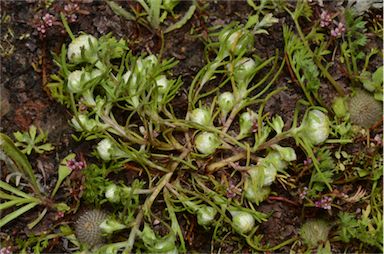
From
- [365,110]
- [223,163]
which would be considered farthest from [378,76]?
[223,163]

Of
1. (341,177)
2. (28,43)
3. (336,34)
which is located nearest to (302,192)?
(341,177)

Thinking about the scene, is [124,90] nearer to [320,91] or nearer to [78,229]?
[78,229]

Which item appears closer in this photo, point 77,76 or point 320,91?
point 77,76

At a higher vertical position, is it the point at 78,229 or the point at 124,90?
the point at 124,90

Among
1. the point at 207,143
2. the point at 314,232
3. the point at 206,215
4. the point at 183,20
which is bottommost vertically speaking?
the point at 314,232

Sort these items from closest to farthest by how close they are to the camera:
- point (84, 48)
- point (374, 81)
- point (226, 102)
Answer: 1. point (84, 48)
2. point (226, 102)
3. point (374, 81)

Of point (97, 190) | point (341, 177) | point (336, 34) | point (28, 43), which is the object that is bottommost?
point (341, 177)

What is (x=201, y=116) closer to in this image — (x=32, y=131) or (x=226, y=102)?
(x=226, y=102)

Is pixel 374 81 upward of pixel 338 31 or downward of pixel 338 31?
downward
